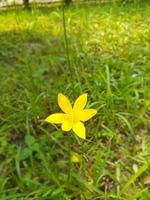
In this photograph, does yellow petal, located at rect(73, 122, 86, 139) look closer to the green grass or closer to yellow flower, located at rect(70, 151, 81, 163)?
the green grass

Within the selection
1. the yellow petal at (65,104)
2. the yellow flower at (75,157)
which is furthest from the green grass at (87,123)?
the yellow petal at (65,104)

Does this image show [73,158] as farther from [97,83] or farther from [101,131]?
[97,83]

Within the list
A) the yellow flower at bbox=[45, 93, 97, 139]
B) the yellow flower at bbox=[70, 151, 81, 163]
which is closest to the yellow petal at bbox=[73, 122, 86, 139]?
the yellow flower at bbox=[45, 93, 97, 139]

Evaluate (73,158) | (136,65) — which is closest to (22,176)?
(73,158)

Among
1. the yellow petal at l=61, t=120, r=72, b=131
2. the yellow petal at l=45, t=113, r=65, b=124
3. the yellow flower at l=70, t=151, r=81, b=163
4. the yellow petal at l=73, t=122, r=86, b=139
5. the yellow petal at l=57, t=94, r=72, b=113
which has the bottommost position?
the yellow flower at l=70, t=151, r=81, b=163

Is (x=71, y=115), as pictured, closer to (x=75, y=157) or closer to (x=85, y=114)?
(x=85, y=114)

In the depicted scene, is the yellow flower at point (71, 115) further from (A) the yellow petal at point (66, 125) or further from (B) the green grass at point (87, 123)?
(B) the green grass at point (87, 123)

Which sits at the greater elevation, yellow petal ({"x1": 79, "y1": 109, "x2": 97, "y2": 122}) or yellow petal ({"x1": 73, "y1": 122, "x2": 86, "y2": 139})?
yellow petal ({"x1": 79, "y1": 109, "x2": 97, "y2": 122})

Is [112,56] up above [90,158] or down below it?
above
